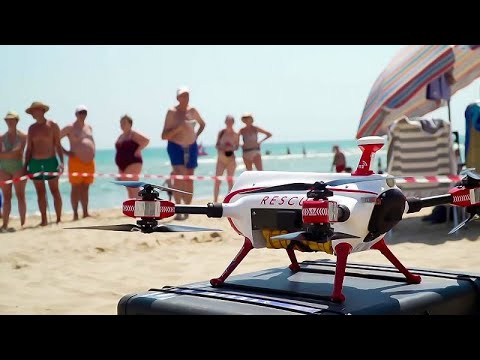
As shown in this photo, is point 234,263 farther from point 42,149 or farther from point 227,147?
point 227,147

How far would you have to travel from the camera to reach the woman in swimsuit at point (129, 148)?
855 cm

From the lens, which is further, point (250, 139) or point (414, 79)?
point (250, 139)

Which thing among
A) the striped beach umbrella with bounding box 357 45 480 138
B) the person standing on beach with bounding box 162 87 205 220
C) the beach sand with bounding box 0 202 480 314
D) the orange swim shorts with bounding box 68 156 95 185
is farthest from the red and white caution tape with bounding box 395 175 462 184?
the orange swim shorts with bounding box 68 156 95 185

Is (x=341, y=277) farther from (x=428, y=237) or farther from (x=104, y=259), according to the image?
(x=428, y=237)

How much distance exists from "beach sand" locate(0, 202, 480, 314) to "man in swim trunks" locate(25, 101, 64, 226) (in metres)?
A: 1.09

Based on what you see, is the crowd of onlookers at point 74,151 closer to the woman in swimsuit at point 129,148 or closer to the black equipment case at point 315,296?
the woman in swimsuit at point 129,148

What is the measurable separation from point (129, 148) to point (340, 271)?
6384 mm

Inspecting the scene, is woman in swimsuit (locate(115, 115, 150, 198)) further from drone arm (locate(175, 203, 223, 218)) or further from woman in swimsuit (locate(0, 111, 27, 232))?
drone arm (locate(175, 203, 223, 218))

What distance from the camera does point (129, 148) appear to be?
28.1 ft

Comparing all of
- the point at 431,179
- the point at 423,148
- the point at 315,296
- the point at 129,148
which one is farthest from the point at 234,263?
the point at 129,148

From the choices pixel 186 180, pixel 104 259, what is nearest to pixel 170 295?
pixel 104 259

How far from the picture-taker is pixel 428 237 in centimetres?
588

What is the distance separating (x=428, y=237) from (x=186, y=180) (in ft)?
11.1
